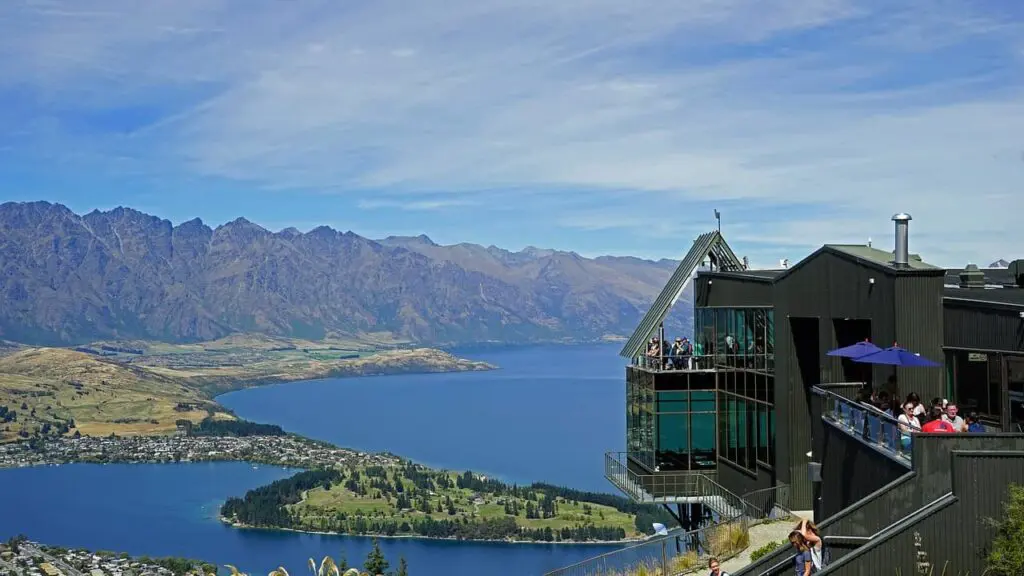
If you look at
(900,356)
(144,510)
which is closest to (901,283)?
(900,356)

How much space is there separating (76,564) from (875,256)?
5055 inches

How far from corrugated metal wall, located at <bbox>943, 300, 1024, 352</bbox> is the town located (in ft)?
367

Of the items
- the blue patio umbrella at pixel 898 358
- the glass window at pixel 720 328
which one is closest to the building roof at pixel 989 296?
the blue patio umbrella at pixel 898 358

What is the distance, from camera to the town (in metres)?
123

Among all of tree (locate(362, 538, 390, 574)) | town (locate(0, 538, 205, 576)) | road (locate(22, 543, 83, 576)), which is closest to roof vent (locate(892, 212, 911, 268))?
tree (locate(362, 538, 390, 574))

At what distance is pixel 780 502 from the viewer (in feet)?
80.2

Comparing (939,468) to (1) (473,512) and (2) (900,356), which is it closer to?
(2) (900,356)

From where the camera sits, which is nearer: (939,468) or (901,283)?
(939,468)

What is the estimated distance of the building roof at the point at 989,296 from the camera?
713 inches

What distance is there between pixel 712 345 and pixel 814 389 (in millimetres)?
9957

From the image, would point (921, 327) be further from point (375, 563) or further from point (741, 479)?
point (375, 563)

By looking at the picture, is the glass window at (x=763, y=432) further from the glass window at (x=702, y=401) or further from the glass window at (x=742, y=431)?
the glass window at (x=702, y=401)

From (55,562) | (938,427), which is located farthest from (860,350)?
(55,562)

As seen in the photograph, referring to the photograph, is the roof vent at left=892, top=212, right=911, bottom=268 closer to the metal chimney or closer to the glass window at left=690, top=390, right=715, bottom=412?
the metal chimney
